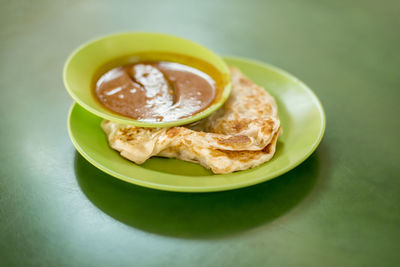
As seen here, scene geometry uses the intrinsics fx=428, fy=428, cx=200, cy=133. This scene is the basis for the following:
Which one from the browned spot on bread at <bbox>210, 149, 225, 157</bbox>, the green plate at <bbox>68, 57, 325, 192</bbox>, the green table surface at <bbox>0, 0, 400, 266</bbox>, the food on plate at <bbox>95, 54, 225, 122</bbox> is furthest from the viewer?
the food on plate at <bbox>95, 54, 225, 122</bbox>

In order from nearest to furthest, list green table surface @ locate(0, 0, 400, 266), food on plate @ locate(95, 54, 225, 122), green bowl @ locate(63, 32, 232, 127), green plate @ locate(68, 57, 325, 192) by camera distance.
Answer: green table surface @ locate(0, 0, 400, 266)
green plate @ locate(68, 57, 325, 192)
green bowl @ locate(63, 32, 232, 127)
food on plate @ locate(95, 54, 225, 122)

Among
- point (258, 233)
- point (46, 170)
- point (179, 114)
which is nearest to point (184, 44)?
point (179, 114)

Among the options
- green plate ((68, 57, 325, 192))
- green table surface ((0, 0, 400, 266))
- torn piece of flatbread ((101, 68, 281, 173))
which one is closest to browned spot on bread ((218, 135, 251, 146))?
torn piece of flatbread ((101, 68, 281, 173))

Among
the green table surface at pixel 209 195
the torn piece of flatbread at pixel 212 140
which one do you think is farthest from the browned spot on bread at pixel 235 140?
the green table surface at pixel 209 195

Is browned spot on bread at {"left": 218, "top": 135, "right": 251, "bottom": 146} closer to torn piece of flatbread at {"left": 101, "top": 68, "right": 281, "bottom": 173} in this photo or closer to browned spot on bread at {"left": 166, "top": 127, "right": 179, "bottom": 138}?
torn piece of flatbread at {"left": 101, "top": 68, "right": 281, "bottom": 173}

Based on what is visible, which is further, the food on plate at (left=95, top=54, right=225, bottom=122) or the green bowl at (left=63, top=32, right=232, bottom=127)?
the food on plate at (left=95, top=54, right=225, bottom=122)

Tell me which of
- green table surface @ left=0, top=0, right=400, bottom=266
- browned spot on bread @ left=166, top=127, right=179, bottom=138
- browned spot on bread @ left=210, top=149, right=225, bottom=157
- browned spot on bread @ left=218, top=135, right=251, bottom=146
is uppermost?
browned spot on bread @ left=218, top=135, right=251, bottom=146

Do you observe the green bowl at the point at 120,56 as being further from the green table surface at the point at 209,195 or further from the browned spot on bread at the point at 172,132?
the green table surface at the point at 209,195

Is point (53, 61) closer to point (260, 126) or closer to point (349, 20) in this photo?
point (260, 126)
